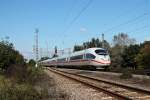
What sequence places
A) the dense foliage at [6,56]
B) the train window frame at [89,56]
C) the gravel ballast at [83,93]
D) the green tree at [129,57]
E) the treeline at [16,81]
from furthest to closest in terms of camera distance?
the green tree at [129,57]
the train window frame at [89,56]
the dense foliage at [6,56]
the gravel ballast at [83,93]
the treeline at [16,81]

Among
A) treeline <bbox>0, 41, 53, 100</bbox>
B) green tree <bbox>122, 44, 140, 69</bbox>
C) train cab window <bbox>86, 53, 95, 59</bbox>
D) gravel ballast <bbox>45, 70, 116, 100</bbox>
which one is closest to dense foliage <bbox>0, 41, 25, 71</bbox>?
treeline <bbox>0, 41, 53, 100</bbox>

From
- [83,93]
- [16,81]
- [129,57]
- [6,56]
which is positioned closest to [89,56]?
[6,56]

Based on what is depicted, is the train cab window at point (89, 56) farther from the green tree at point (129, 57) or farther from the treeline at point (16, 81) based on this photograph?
the green tree at point (129, 57)

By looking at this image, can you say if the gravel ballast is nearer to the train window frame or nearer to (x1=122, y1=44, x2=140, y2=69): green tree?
the train window frame

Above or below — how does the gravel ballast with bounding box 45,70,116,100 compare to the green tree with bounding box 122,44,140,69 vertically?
below

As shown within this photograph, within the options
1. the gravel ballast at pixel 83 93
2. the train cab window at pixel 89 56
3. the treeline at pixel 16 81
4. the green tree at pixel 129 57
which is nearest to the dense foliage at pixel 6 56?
the treeline at pixel 16 81

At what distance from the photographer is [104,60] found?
133ft

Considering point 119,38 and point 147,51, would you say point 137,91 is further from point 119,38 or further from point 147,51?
point 119,38

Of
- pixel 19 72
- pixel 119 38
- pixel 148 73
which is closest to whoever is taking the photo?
pixel 19 72

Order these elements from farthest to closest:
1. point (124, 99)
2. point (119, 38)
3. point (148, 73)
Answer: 1. point (119, 38)
2. point (148, 73)
3. point (124, 99)

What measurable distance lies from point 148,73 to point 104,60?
13.2 meters

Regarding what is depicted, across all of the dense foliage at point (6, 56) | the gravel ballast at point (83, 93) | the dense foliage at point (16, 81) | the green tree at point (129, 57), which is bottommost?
the gravel ballast at point (83, 93)

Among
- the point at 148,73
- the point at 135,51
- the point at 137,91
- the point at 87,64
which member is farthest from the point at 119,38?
the point at 137,91

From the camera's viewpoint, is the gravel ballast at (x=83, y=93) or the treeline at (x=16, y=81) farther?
the gravel ballast at (x=83, y=93)
